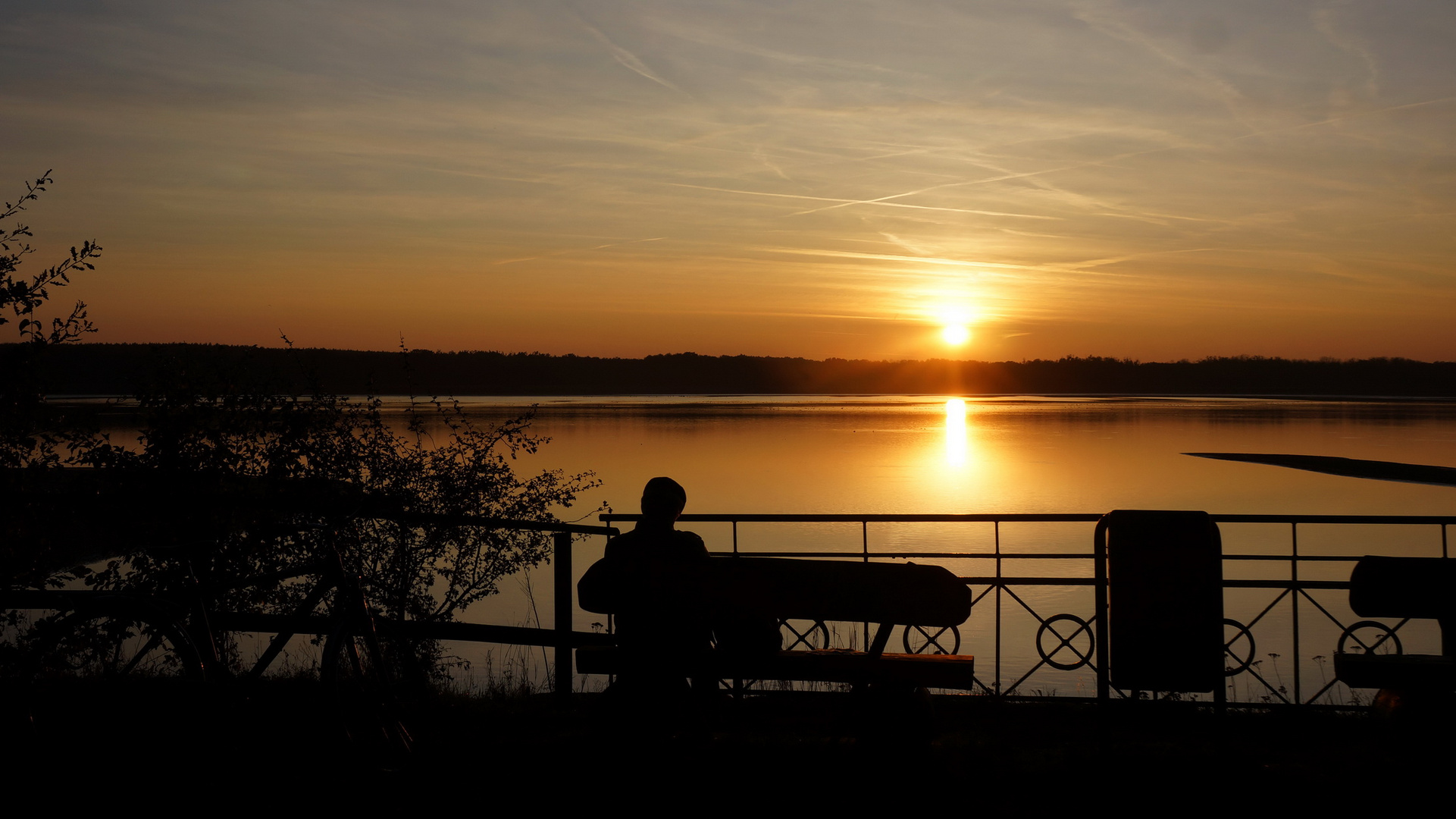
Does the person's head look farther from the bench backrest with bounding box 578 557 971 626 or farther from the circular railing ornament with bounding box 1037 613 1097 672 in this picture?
the circular railing ornament with bounding box 1037 613 1097 672

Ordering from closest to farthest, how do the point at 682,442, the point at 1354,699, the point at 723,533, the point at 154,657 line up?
1. the point at 1354,699
2. the point at 154,657
3. the point at 723,533
4. the point at 682,442

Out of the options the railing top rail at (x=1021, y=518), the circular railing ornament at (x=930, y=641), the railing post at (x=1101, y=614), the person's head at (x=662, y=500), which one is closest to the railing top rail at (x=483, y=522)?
the railing top rail at (x=1021, y=518)

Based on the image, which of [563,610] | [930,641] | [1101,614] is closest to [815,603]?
[1101,614]

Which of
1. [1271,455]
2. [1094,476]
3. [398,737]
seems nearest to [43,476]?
[398,737]

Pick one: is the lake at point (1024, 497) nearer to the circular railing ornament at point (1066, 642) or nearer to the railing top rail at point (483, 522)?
the circular railing ornament at point (1066, 642)

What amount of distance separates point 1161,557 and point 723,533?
29.5m

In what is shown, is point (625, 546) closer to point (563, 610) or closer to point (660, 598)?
point (660, 598)

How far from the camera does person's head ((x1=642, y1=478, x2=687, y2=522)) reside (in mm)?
5645

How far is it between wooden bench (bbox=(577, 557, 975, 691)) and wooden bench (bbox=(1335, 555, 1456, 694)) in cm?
197

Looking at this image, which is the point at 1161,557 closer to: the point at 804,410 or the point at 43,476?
the point at 43,476

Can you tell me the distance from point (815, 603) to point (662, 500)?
3.11 feet

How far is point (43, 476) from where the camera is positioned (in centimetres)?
827

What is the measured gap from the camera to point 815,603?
5.34 metres

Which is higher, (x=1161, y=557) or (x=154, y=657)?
(x=1161, y=557)
